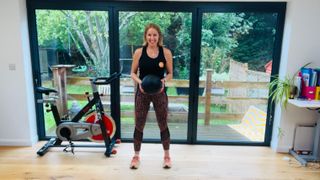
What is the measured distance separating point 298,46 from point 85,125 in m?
2.74

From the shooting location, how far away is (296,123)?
313cm

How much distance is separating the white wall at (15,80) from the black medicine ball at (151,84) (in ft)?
5.43

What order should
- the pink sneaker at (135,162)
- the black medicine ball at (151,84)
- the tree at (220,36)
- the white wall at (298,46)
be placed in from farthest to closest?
the tree at (220,36)
the white wall at (298,46)
the pink sneaker at (135,162)
the black medicine ball at (151,84)

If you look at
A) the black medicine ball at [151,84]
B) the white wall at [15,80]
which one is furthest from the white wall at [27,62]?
the black medicine ball at [151,84]

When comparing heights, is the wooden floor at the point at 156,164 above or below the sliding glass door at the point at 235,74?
below

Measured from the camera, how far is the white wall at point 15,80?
2.96 metres

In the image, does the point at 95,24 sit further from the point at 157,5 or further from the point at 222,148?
the point at 222,148

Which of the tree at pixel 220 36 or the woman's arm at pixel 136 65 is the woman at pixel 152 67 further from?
the tree at pixel 220 36

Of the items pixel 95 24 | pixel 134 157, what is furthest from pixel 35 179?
pixel 95 24

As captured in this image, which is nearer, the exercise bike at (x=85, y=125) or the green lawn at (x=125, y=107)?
the exercise bike at (x=85, y=125)

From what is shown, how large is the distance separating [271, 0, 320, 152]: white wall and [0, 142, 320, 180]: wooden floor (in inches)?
19.1

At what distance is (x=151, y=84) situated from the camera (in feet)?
8.05

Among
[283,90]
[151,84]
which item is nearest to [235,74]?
[283,90]

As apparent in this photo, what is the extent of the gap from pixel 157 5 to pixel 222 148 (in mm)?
2044
